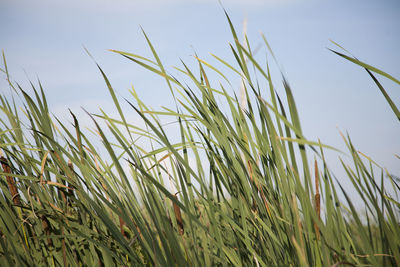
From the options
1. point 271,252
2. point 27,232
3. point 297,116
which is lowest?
point 271,252

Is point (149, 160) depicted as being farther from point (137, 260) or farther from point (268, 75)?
point (268, 75)

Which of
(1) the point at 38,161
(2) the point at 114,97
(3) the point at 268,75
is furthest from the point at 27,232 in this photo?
(3) the point at 268,75

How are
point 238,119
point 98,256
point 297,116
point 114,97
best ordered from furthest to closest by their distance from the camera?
point 98,256
point 238,119
point 114,97
point 297,116

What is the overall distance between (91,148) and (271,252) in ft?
2.54

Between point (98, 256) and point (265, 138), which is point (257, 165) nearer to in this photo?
point (265, 138)

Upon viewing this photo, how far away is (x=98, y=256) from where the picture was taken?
1.22m

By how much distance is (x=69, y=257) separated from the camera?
1.15 m

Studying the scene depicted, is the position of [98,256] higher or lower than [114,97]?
lower

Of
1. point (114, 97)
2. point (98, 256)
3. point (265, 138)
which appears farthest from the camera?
point (98, 256)

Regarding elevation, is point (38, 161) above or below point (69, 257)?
above

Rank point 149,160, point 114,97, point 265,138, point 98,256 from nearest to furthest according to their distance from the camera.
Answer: point 114,97 → point 265,138 → point 98,256 → point 149,160

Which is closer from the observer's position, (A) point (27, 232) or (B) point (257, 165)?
(B) point (257, 165)

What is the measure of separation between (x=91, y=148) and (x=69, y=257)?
0.40 metres

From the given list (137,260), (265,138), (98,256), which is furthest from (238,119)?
(98,256)
